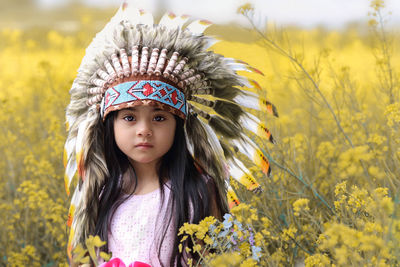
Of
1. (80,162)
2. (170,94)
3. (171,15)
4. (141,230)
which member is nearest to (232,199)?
(141,230)

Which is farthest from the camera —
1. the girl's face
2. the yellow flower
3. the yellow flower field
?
the yellow flower

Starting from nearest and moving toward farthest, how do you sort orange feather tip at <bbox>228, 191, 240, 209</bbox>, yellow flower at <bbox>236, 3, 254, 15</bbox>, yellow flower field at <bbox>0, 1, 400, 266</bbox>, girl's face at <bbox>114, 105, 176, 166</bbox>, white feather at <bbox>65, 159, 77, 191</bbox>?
yellow flower field at <bbox>0, 1, 400, 266</bbox> → girl's face at <bbox>114, 105, 176, 166</bbox> → orange feather tip at <bbox>228, 191, 240, 209</bbox> → white feather at <bbox>65, 159, 77, 191</bbox> → yellow flower at <bbox>236, 3, 254, 15</bbox>

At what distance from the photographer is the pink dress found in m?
1.61

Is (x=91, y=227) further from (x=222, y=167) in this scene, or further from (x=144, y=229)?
(x=222, y=167)

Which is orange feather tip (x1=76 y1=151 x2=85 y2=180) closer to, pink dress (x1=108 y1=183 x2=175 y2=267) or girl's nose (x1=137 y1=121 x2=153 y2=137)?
pink dress (x1=108 y1=183 x2=175 y2=267)

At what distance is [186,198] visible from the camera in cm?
167

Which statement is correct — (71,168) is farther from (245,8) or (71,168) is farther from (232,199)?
(245,8)

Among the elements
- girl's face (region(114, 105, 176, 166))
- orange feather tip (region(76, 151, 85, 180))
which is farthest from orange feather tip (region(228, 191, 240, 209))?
orange feather tip (region(76, 151, 85, 180))

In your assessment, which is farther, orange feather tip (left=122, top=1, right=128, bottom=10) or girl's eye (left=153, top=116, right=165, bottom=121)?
orange feather tip (left=122, top=1, right=128, bottom=10)

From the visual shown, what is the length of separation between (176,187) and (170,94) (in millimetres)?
326

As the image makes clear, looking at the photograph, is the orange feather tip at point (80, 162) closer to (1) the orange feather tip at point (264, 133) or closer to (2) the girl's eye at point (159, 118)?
(2) the girl's eye at point (159, 118)

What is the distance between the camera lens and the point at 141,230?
1.62 m

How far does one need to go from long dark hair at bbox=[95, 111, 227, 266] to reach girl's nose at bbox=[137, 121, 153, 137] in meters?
0.14

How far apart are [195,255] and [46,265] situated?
3.05 ft
